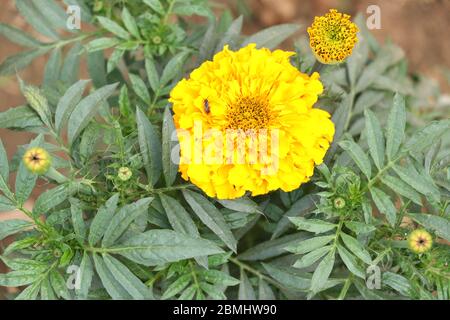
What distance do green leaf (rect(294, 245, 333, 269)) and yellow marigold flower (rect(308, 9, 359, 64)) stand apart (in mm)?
426

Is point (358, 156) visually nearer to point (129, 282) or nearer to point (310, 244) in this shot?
point (310, 244)

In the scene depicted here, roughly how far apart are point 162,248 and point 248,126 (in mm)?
320

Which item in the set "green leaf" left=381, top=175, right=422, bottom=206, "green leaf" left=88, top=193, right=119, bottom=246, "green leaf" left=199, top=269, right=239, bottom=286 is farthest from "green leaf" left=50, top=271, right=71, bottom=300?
"green leaf" left=381, top=175, right=422, bottom=206

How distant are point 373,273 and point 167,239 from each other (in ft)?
1.64

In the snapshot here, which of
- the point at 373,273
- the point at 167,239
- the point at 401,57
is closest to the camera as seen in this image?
the point at 167,239

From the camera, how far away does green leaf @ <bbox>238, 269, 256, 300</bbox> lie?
148 cm

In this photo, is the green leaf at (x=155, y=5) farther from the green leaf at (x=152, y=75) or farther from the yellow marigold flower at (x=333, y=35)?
the yellow marigold flower at (x=333, y=35)

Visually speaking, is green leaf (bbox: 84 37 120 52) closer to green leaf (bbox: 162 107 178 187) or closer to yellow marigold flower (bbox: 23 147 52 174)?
green leaf (bbox: 162 107 178 187)

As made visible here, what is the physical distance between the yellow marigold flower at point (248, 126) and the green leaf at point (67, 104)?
0.29 metres

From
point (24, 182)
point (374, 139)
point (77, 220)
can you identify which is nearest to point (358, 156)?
point (374, 139)

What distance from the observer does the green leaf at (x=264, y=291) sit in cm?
150
